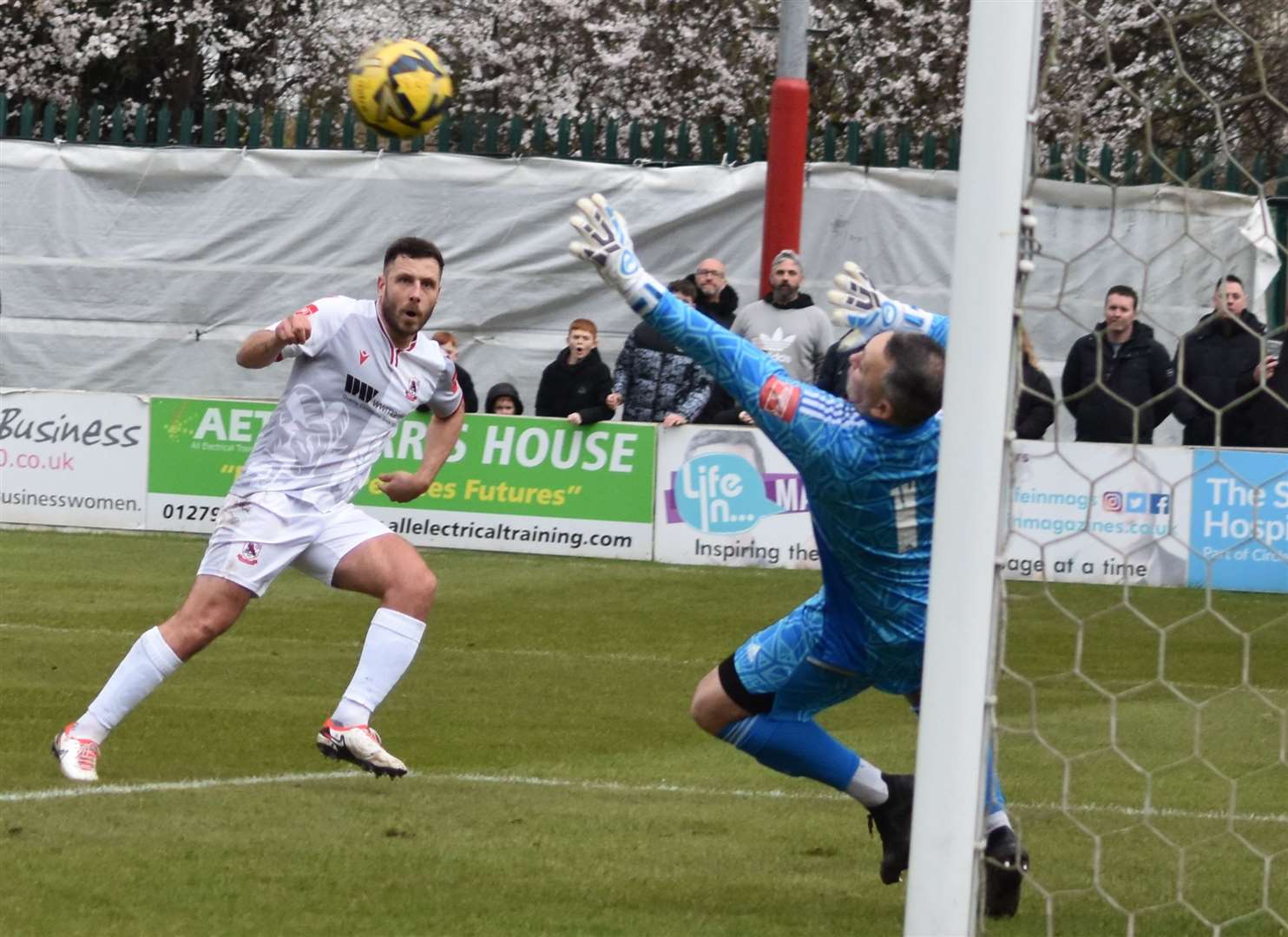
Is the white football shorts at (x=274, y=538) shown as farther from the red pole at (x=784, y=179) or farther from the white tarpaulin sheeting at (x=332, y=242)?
the white tarpaulin sheeting at (x=332, y=242)

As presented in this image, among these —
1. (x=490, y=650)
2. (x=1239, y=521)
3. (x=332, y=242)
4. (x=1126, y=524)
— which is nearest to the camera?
(x=490, y=650)

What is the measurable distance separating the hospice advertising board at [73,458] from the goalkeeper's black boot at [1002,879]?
11.0 m

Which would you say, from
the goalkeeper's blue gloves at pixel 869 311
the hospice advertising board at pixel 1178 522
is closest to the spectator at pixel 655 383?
the hospice advertising board at pixel 1178 522

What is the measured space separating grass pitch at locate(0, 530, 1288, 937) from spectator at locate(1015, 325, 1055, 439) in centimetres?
51

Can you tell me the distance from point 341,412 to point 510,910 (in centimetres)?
253

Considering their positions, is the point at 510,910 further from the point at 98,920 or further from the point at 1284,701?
the point at 1284,701

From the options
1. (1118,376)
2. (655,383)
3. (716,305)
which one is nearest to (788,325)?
(716,305)

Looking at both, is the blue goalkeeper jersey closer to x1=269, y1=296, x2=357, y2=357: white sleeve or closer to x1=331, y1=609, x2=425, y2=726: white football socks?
x1=331, y1=609, x2=425, y2=726: white football socks

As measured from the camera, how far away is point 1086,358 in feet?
24.3

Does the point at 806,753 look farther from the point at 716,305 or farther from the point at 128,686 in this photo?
the point at 716,305

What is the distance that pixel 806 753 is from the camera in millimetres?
5664

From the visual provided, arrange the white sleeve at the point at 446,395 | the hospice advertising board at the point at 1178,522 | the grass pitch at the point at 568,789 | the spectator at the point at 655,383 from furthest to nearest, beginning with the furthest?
the spectator at the point at 655,383, the hospice advertising board at the point at 1178,522, the white sleeve at the point at 446,395, the grass pitch at the point at 568,789

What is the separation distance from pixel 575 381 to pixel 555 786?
26.4 ft

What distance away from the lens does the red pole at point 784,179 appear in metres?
16.4
